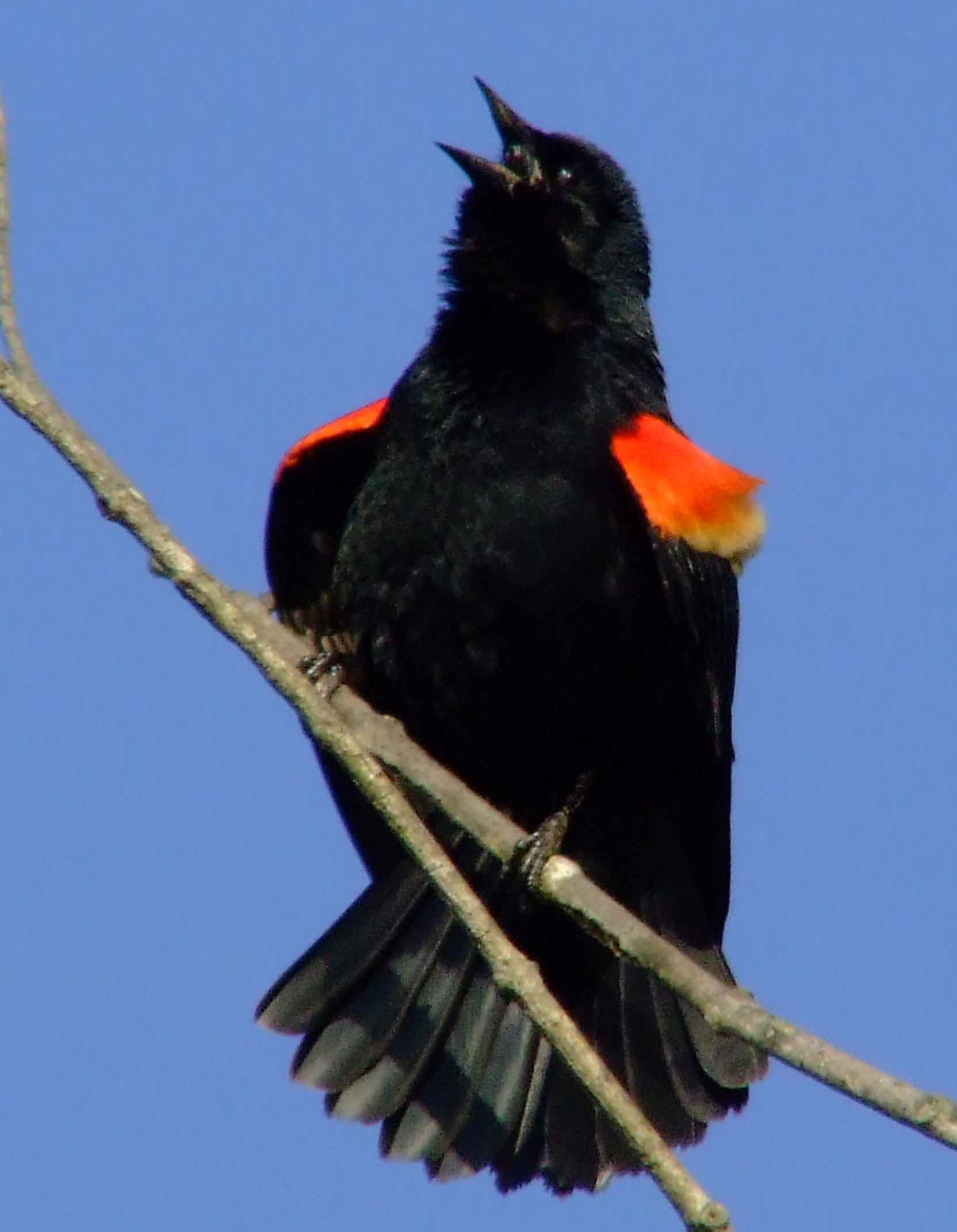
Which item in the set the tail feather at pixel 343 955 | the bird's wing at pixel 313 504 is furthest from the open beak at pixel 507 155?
the tail feather at pixel 343 955

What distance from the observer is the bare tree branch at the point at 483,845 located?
244 cm

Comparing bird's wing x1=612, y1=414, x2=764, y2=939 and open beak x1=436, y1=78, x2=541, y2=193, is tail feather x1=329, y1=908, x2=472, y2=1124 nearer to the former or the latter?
bird's wing x1=612, y1=414, x2=764, y2=939

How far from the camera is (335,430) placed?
4789 mm

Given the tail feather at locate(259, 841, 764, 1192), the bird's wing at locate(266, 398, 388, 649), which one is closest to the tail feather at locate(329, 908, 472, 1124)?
the tail feather at locate(259, 841, 764, 1192)

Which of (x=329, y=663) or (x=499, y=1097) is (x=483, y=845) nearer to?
(x=329, y=663)

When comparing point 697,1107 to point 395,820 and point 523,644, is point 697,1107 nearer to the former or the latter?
point 523,644

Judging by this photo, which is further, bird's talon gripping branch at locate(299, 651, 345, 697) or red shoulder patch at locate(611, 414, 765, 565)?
red shoulder patch at locate(611, 414, 765, 565)

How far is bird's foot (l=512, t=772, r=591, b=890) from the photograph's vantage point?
153 inches

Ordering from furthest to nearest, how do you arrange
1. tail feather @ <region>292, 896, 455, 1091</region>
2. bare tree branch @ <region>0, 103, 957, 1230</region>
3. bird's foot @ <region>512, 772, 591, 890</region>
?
tail feather @ <region>292, 896, 455, 1091</region> → bird's foot @ <region>512, 772, 591, 890</region> → bare tree branch @ <region>0, 103, 957, 1230</region>

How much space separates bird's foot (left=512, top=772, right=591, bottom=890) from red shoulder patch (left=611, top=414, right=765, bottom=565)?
24.9 inches

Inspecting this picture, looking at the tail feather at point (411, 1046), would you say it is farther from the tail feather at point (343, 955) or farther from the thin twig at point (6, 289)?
the thin twig at point (6, 289)

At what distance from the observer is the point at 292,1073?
4480 millimetres

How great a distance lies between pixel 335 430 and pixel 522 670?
0.81m

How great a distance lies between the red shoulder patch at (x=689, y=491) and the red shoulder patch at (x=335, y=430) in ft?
2.09
